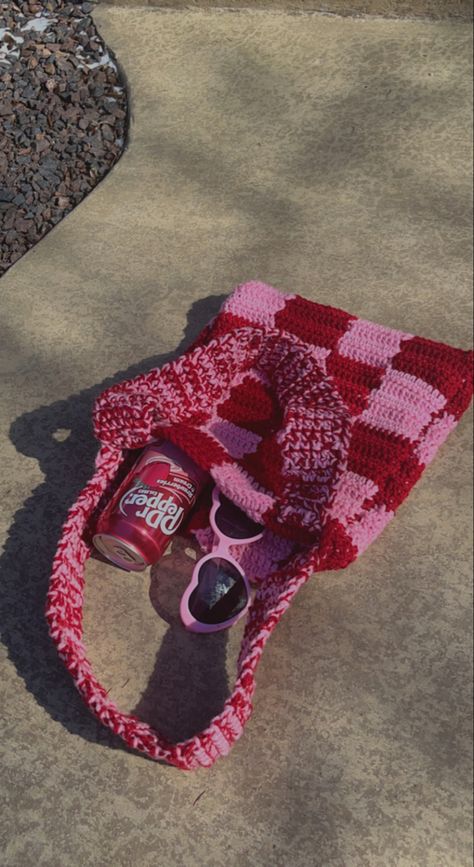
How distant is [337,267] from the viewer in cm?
226

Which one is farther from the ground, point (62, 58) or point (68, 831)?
point (62, 58)

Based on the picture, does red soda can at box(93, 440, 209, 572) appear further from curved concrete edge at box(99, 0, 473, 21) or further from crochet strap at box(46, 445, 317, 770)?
curved concrete edge at box(99, 0, 473, 21)

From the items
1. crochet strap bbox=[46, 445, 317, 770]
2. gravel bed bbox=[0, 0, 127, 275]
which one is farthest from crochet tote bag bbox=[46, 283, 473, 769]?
gravel bed bbox=[0, 0, 127, 275]

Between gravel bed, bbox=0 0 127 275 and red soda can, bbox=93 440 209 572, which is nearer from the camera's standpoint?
red soda can, bbox=93 440 209 572

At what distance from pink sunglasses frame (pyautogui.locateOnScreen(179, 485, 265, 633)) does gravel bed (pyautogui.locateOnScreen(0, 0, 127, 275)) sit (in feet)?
3.44

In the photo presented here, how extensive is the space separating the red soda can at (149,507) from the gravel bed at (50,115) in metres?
0.94

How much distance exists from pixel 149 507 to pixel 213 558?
16 centimetres

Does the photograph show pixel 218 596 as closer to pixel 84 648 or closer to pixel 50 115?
pixel 84 648

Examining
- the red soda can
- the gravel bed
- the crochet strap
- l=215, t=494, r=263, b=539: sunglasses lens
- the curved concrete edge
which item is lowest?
the crochet strap

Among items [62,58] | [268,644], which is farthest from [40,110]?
[268,644]

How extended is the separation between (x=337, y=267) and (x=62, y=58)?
1248mm

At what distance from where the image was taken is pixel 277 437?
1.71 metres

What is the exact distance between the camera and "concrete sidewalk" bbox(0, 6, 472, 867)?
142cm

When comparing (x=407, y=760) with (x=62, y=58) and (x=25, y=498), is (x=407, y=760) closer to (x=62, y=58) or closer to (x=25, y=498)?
(x=25, y=498)
